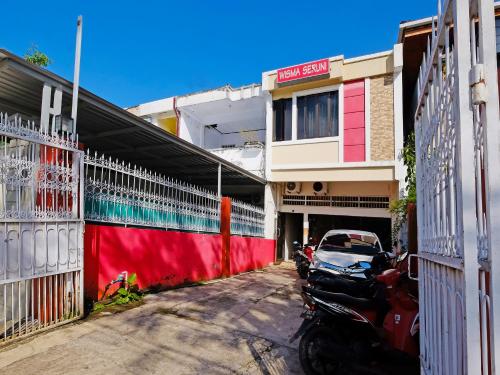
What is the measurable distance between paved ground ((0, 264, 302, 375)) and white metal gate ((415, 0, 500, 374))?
7.17ft

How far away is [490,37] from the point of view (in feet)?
3.93

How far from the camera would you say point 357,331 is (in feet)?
9.91

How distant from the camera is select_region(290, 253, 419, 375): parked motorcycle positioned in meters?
2.88

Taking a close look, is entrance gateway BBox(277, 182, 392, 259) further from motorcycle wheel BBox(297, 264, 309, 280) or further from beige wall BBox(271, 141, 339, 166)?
motorcycle wheel BBox(297, 264, 309, 280)

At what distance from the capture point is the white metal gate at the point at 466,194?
1172mm

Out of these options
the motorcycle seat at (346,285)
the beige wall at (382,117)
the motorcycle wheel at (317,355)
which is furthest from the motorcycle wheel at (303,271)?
the motorcycle wheel at (317,355)

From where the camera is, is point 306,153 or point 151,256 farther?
point 306,153

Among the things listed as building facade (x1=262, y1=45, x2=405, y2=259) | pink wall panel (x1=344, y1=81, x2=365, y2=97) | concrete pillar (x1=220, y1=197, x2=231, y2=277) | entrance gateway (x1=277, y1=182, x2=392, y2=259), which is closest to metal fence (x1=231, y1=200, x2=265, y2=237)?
concrete pillar (x1=220, y1=197, x2=231, y2=277)

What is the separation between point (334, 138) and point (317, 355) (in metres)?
7.86

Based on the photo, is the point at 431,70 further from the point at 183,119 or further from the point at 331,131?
the point at 183,119

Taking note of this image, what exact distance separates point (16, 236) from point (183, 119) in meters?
10.1

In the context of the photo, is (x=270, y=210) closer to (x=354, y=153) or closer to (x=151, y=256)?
(x=354, y=153)

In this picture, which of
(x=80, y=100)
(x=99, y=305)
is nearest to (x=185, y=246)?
(x=99, y=305)

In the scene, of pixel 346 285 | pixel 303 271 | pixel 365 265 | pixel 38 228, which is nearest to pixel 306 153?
pixel 303 271
